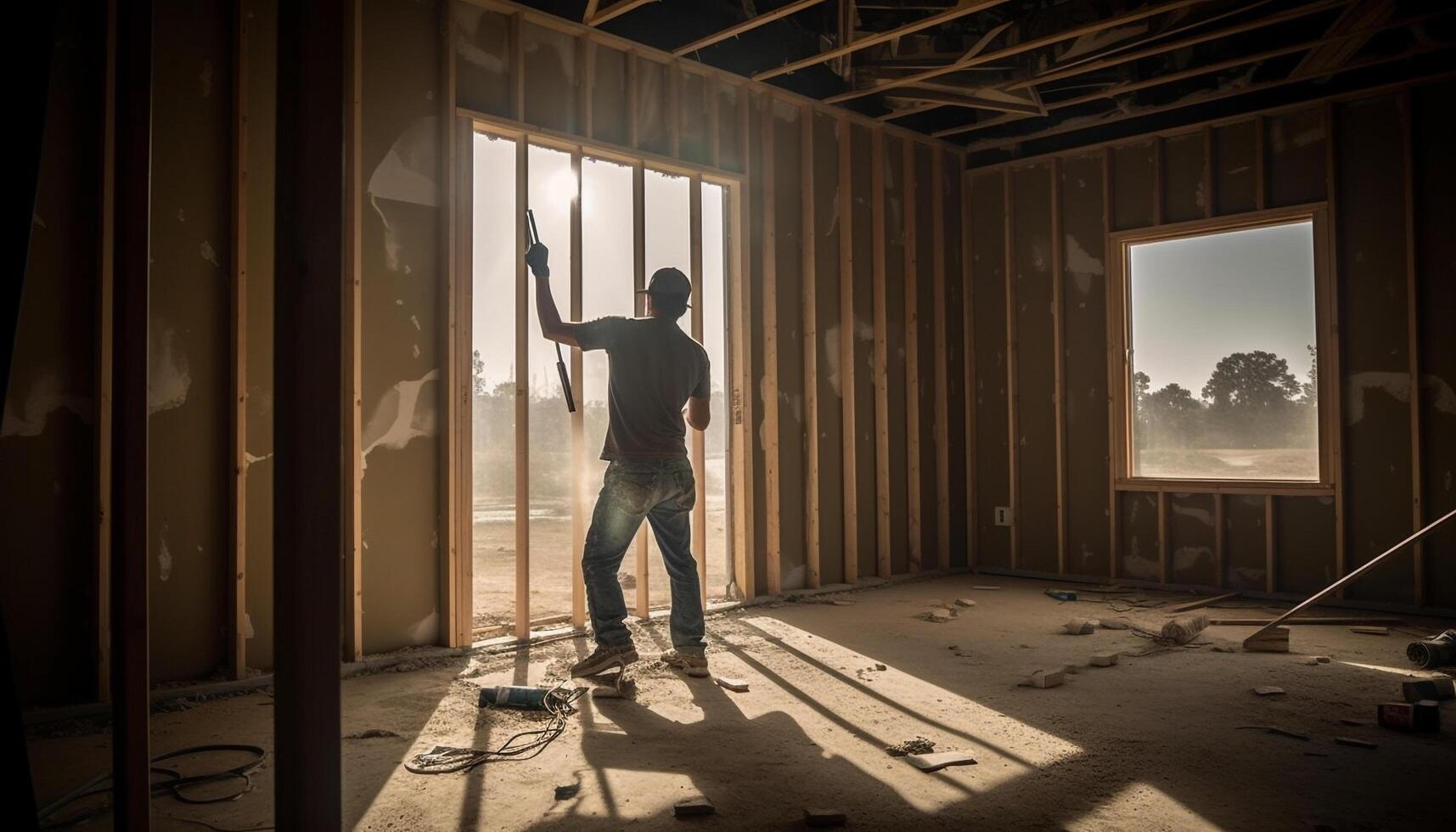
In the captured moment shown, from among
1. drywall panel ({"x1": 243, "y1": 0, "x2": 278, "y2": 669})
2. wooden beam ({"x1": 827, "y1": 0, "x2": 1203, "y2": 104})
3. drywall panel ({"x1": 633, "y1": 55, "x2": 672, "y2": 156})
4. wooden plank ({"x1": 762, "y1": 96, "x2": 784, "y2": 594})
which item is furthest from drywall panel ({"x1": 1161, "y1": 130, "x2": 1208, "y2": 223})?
drywall panel ({"x1": 243, "y1": 0, "x2": 278, "y2": 669})

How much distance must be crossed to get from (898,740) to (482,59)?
12.7 ft

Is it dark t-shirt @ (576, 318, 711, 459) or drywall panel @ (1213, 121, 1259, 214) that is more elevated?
drywall panel @ (1213, 121, 1259, 214)

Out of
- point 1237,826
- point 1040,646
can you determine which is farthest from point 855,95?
point 1237,826

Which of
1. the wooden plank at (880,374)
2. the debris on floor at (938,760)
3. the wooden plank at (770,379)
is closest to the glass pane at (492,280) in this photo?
the wooden plank at (770,379)

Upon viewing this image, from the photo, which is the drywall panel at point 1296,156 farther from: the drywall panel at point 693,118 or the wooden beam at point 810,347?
the drywall panel at point 693,118

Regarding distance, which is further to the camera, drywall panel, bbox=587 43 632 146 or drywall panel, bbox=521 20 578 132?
drywall panel, bbox=587 43 632 146

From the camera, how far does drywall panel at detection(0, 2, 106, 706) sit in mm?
3361

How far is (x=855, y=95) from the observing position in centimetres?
608

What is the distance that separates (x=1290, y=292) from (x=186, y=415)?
6.54m

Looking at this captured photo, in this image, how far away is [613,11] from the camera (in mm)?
4734

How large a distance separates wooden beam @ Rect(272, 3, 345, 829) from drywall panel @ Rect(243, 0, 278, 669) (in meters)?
2.97

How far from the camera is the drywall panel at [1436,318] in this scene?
5.36 metres

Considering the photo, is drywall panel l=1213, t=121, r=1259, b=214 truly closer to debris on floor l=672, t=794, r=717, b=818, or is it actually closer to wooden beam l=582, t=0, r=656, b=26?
wooden beam l=582, t=0, r=656, b=26

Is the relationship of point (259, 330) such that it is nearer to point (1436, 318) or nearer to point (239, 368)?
point (239, 368)
